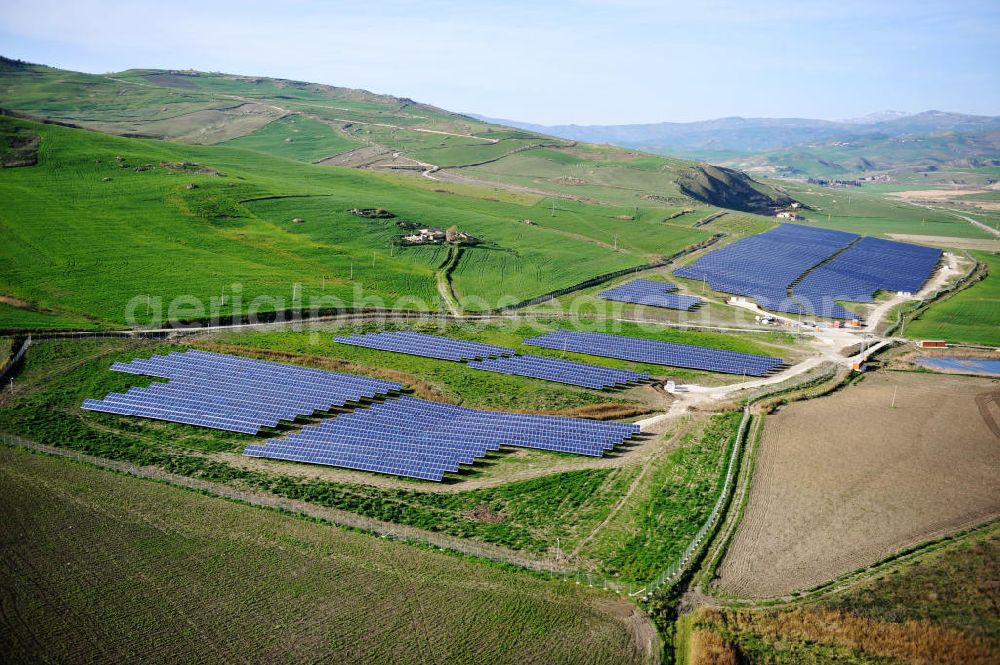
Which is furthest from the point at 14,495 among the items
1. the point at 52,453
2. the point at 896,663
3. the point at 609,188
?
the point at 609,188

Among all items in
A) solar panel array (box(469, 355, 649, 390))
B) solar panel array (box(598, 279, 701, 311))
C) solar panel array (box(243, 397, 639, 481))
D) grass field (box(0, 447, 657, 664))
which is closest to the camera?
grass field (box(0, 447, 657, 664))

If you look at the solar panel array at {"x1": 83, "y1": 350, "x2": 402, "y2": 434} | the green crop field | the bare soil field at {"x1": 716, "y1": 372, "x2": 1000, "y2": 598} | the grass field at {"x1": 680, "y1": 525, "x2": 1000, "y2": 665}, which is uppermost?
the green crop field

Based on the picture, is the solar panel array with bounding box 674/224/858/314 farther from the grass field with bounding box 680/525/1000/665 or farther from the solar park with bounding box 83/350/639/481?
the grass field with bounding box 680/525/1000/665

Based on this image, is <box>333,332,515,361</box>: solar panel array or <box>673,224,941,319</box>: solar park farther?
<box>673,224,941,319</box>: solar park

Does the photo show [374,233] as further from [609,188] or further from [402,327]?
[609,188]

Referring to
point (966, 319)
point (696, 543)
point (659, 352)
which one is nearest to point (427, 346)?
point (659, 352)

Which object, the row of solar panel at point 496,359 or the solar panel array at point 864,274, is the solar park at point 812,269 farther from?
the row of solar panel at point 496,359

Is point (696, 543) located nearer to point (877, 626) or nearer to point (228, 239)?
point (877, 626)

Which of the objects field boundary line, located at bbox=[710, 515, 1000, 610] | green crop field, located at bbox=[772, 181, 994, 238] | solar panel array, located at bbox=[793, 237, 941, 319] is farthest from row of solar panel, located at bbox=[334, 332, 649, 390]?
green crop field, located at bbox=[772, 181, 994, 238]
